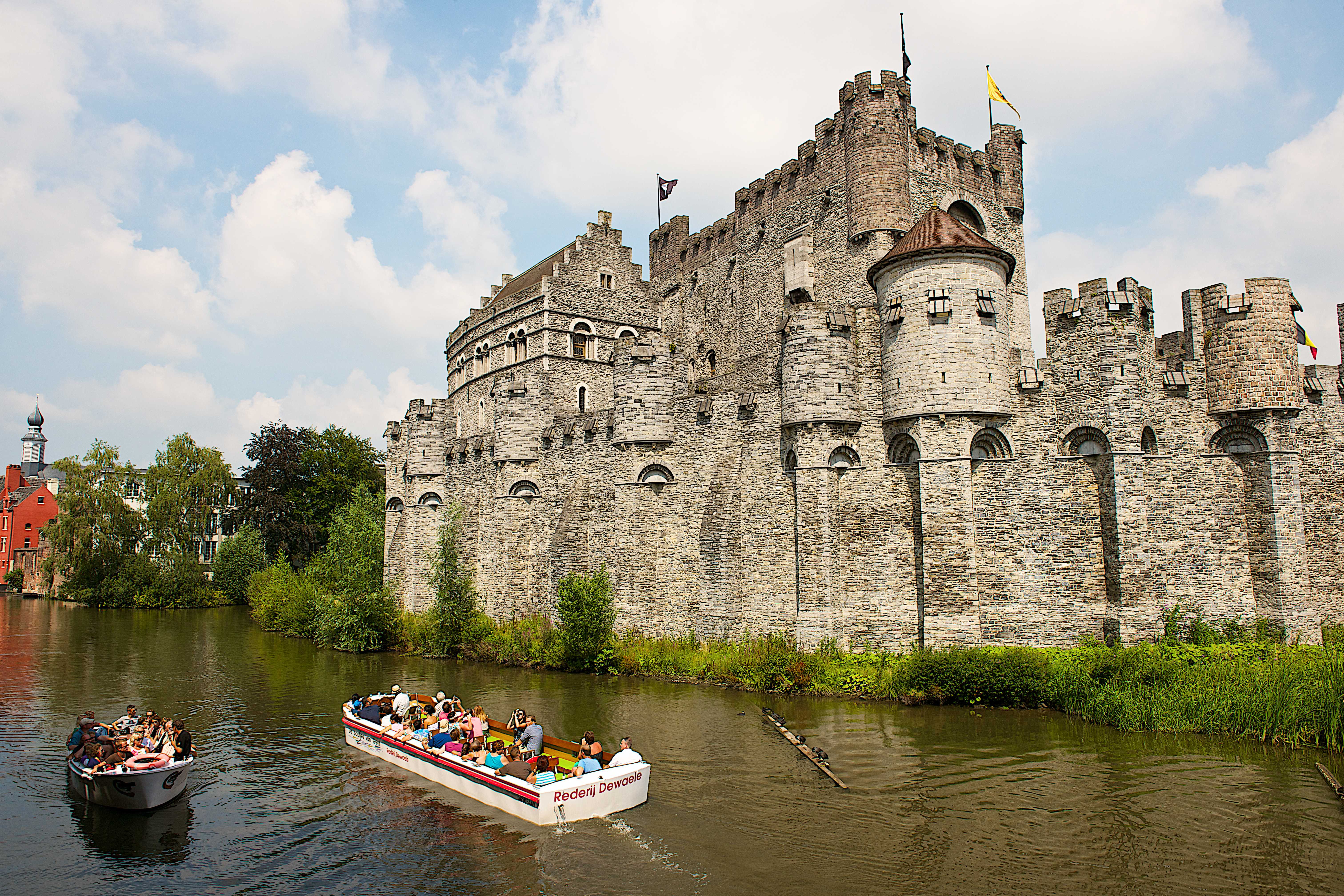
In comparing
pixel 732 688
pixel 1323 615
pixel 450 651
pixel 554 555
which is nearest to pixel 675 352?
pixel 554 555

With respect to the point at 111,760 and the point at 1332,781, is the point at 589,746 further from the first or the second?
the point at 1332,781

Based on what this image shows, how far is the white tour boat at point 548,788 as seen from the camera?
40.0 feet

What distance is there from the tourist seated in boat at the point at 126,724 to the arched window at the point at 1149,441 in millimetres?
22572

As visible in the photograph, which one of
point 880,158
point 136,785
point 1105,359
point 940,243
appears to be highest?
point 880,158

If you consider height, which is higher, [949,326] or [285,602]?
[949,326]

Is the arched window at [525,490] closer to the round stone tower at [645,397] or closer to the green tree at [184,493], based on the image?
the round stone tower at [645,397]

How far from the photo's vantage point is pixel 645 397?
2428 centimetres

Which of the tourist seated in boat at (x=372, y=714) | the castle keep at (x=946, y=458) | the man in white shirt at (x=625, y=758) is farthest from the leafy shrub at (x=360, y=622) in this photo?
the man in white shirt at (x=625, y=758)

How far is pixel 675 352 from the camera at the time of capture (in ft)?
117

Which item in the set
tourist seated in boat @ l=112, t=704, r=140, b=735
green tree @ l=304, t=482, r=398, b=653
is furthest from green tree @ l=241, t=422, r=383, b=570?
tourist seated in boat @ l=112, t=704, r=140, b=735

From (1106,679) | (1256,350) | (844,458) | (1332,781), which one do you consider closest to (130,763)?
(844,458)

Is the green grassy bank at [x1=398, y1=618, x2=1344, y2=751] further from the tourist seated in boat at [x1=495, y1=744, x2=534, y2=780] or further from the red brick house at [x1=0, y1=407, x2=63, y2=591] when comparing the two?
the red brick house at [x1=0, y1=407, x2=63, y2=591]

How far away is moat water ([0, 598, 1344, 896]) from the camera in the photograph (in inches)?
405

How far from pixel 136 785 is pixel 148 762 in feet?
1.23
